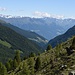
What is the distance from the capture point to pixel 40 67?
64.9 meters

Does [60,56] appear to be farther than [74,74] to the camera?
Yes

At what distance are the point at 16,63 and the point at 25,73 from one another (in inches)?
1372

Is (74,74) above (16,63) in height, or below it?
below

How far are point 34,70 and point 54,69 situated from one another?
12.2 metres

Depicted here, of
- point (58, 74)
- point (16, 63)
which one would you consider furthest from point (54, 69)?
point (16, 63)

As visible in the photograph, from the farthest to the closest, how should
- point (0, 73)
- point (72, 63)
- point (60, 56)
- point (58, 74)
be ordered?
point (0, 73) → point (60, 56) → point (72, 63) → point (58, 74)

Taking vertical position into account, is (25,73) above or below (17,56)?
below

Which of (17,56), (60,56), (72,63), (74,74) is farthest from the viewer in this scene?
(17,56)

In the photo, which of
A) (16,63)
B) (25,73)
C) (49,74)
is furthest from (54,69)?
(16,63)

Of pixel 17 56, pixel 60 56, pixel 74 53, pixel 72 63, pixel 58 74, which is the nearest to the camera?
pixel 58 74

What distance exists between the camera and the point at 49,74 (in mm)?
51000

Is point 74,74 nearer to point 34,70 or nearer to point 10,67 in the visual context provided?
point 34,70

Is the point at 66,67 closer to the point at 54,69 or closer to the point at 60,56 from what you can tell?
the point at 54,69

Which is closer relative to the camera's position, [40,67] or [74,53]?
[74,53]
